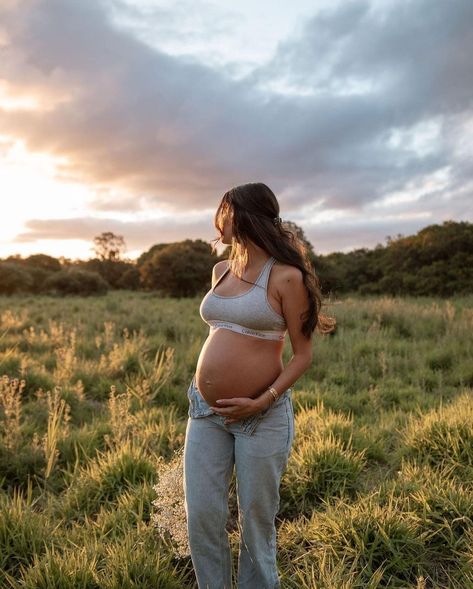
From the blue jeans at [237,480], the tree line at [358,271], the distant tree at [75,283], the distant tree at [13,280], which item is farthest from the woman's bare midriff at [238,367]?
the distant tree at [13,280]

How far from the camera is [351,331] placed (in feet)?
35.4

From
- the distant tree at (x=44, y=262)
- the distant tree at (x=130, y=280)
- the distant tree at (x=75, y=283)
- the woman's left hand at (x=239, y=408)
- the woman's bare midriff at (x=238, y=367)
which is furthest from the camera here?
the distant tree at (x=130, y=280)

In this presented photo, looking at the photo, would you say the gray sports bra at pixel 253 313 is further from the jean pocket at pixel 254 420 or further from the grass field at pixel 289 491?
the grass field at pixel 289 491

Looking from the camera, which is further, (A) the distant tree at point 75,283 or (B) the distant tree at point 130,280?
(B) the distant tree at point 130,280

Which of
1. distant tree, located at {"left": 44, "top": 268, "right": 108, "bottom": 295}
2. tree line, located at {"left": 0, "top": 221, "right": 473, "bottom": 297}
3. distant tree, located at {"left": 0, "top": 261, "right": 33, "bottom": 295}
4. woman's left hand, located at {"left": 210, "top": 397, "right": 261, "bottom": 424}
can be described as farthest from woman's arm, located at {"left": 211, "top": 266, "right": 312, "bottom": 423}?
distant tree, located at {"left": 0, "top": 261, "right": 33, "bottom": 295}

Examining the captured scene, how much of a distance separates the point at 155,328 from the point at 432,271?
2157cm

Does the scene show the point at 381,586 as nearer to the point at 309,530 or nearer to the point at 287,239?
the point at 309,530

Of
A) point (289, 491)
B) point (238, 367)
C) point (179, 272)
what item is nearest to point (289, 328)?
point (238, 367)

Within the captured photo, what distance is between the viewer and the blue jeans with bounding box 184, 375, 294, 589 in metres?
2.61

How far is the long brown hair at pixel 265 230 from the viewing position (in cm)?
266

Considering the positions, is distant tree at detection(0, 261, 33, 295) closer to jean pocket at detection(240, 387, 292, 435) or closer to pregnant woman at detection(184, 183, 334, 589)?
pregnant woman at detection(184, 183, 334, 589)

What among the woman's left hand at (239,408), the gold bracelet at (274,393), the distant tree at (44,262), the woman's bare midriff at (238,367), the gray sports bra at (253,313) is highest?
the distant tree at (44,262)

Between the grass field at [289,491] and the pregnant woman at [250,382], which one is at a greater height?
the pregnant woman at [250,382]

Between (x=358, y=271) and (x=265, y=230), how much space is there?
33.5 metres
